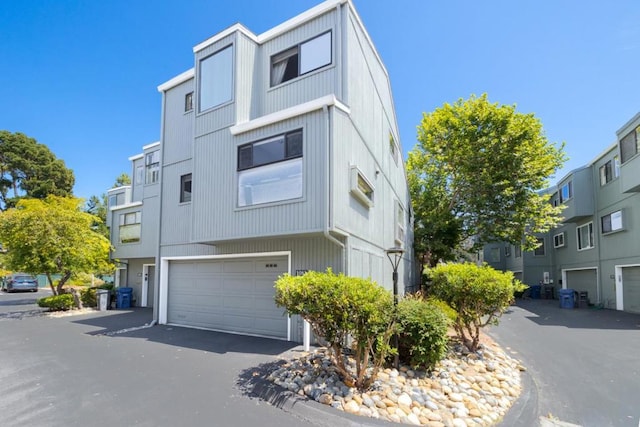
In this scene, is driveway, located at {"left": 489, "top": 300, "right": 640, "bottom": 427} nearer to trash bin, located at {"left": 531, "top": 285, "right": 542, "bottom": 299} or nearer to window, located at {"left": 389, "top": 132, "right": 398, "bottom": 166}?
window, located at {"left": 389, "top": 132, "right": 398, "bottom": 166}

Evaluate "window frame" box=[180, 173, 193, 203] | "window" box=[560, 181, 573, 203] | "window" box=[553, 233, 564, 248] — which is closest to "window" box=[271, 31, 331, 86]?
"window frame" box=[180, 173, 193, 203]

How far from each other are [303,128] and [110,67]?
34.1 feet

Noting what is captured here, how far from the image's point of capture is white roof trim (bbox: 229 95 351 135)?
23.3 feet

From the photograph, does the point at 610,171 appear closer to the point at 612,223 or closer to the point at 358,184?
the point at 612,223

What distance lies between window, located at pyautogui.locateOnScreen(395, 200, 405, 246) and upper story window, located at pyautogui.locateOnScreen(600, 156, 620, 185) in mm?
10299

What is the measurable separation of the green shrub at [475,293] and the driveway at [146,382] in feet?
11.6

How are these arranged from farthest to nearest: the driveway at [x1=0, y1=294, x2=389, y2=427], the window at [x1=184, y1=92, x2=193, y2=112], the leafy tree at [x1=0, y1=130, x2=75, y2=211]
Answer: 1. the leafy tree at [x1=0, y1=130, x2=75, y2=211]
2. the window at [x1=184, y1=92, x2=193, y2=112]
3. the driveway at [x1=0, y1=294, x2=389, y2=427]

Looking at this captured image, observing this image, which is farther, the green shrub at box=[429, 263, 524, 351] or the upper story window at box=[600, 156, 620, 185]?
the upper story window at box=[600, 156, 620, 185]

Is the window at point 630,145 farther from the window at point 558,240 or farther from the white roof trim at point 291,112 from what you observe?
the white roof trim at point 291,112

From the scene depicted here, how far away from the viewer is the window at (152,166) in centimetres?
1574

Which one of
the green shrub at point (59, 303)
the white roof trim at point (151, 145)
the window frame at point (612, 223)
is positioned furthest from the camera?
the white roof trim at point (151, 145)

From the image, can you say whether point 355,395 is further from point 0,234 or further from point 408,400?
point 0,234

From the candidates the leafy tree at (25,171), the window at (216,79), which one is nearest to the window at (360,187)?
the window at (216,79)

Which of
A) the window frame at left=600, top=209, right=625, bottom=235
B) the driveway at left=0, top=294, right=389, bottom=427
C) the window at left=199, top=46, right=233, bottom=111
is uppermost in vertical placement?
Answer: the window at left=199, top=46, right=233, bottom=111
